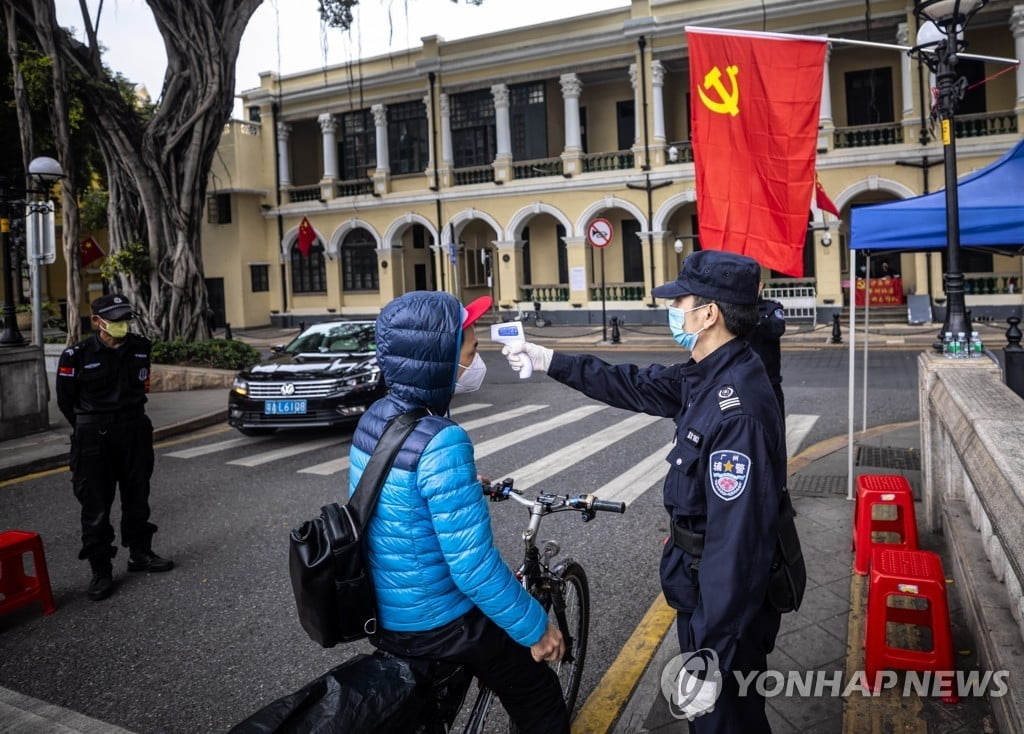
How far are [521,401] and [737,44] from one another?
782 cm

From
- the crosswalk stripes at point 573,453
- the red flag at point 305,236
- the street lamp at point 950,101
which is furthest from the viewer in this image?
the red flag at point 305,236

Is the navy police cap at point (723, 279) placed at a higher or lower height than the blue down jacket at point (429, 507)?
higher

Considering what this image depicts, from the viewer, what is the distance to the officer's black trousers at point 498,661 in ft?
7.83

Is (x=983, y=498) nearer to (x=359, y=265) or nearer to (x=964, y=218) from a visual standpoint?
(x=964, y=218)

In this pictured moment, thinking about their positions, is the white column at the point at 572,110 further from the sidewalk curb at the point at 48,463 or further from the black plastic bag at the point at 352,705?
the black plastic bag at the point at 352,705

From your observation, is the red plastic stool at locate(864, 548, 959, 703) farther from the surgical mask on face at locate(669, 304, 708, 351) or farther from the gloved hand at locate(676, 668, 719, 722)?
the surgical mask on face at locate(669, 304, 708, 351)

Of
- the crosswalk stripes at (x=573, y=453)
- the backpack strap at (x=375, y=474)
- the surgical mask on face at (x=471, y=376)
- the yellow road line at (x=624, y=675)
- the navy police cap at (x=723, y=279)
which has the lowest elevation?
the yellow road line at (x=624, y=675)

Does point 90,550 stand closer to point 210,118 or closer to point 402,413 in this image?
point 402,413

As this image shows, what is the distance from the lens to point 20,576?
16.1 ft

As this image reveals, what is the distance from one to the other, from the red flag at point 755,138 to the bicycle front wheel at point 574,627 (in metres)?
2.74

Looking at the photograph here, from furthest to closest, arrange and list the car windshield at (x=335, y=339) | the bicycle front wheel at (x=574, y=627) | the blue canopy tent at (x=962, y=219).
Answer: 1. the car windshield at (x=335, y=339)
2. the blue canopy tent at (x=962, y=219)
3. the bicycle front wheel at (x=574, y=627)

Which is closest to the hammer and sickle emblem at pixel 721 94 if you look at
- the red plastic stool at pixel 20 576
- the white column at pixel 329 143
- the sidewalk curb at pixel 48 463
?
the red plastic stool at pixel 20 576

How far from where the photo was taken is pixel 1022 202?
6688mm

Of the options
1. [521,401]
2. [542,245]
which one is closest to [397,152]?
[542,245]
